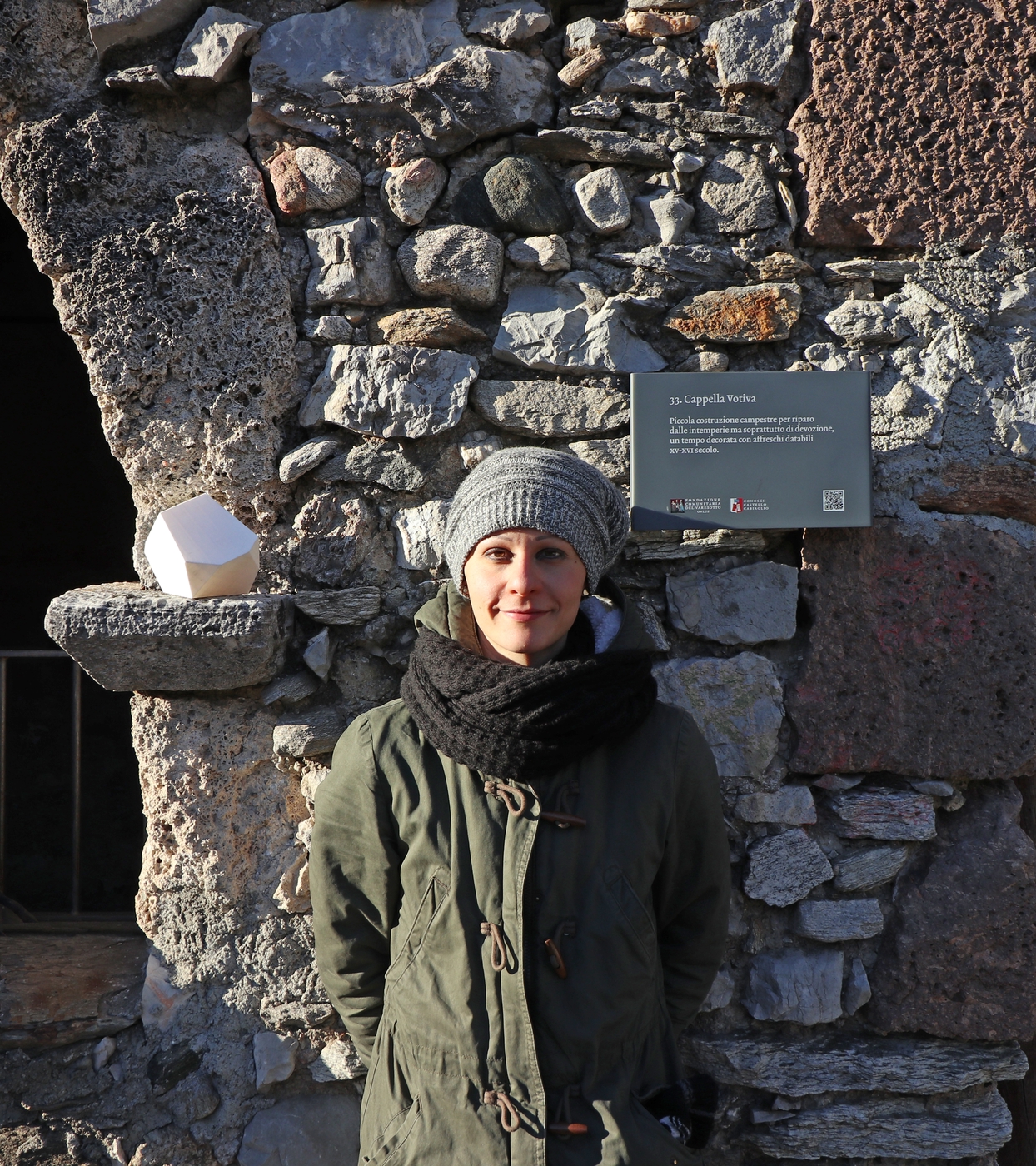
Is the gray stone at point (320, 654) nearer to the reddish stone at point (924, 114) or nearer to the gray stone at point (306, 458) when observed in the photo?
the gray stone at point (306, 458)

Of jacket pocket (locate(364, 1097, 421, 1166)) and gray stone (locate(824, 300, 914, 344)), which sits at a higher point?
gray stone (locate(824, 300, 914, 344))

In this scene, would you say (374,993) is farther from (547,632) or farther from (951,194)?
(951,194)

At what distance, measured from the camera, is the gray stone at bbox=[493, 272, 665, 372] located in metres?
2.00

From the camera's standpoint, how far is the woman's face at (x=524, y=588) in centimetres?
146

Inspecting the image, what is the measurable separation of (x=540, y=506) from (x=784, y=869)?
1.04m

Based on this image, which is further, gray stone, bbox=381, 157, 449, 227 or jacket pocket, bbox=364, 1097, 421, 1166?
gray stone, bbox=381, 157, 449, 227

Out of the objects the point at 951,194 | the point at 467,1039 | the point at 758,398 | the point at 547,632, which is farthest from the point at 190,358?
the point at 951,194

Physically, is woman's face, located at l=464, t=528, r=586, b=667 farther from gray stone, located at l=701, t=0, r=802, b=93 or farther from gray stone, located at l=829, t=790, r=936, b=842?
gray stone, located at l=701, t=0, r=802, b=93

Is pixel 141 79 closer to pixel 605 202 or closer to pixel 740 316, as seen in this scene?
pixel 605 202

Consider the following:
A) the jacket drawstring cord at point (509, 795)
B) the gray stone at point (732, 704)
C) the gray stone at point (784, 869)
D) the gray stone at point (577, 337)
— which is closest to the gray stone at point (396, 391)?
the gray stone at point (577, 337)

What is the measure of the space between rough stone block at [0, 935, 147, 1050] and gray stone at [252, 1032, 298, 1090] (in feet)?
0.97

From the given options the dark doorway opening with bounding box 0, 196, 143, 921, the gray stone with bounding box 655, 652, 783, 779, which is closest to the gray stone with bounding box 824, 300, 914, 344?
the gray stone with bounding box 655, 652, 783, 779

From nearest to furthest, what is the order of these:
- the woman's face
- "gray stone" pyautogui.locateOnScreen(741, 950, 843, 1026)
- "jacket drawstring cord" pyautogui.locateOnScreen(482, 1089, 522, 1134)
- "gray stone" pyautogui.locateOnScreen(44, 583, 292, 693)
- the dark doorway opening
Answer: "jacket drawstring cord" pyautogui.locateOnScreen(482, 1089, 522, 1134), the woman's face, "gray stone" pyautogui.locateOnScreen(44, 583, 292, 693), "gray stone" pyautogui.locateOnScreen(741, 950, 843, 1026), the dark doorway opening

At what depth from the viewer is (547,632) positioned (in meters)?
1.47
